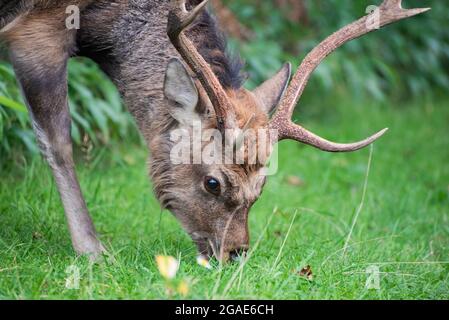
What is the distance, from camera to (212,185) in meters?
4.77

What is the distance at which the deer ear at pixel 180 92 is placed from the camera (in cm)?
478

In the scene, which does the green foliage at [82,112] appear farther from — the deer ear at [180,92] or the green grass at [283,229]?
the deer ear at [180,92]

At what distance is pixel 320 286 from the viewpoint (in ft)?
14.1

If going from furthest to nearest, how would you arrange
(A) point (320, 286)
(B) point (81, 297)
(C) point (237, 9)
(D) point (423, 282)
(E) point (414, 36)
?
(E) point (414, 36) < (C) point (237, 9) < (D) point (423, 282) < (A) point (320, 286) < (B) point (81, 297)

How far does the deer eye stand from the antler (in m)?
0.45

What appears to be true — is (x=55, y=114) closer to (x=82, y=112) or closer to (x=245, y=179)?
(x=245, y=179)

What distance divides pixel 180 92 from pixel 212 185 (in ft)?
2.07

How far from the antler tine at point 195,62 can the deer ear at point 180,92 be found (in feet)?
0.39

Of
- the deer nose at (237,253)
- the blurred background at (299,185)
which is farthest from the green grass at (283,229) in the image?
the deer nose at (237,253)

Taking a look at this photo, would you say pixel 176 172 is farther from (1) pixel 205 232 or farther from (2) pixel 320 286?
(2) pixel 320 286

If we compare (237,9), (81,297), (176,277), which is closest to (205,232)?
(176,277)

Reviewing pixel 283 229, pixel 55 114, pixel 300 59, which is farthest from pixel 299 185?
pixel 55 114

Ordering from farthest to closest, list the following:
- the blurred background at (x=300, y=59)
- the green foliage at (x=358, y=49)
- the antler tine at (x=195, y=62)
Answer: the green foliage at (x=358, y=49), the blurred background at (x=300, y=59), the antler tine at (x=195, y=62)
